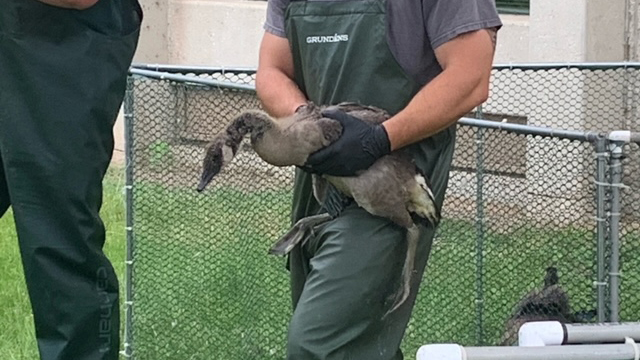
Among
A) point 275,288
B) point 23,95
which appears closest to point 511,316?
point 275,288

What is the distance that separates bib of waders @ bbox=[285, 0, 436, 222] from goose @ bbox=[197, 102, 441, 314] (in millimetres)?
68

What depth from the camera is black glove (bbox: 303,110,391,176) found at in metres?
4.32

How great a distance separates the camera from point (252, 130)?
430cm

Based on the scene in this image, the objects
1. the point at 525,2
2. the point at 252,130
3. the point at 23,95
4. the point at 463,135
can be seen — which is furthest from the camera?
the point at 525,2

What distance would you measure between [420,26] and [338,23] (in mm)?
269

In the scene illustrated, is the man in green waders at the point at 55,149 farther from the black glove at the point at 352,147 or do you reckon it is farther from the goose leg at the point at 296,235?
the black glove at the point at 352,147

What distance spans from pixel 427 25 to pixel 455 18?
0.12 m

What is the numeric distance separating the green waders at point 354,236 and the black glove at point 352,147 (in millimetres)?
190

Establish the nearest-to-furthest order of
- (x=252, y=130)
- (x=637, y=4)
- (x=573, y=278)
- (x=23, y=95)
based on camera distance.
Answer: (x=252, y=130)
(x=23, y=95)
(x=573, y=278)
(x=637, y=4)

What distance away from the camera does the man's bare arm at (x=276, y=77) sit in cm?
473

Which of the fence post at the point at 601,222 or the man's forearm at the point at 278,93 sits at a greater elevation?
the man's forearm at the point at 278,93

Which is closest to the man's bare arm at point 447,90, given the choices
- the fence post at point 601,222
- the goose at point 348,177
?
the goose at point 348,177

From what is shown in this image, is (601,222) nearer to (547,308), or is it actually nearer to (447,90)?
(547,308)

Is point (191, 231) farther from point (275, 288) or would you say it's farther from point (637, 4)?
point (637, 4)
